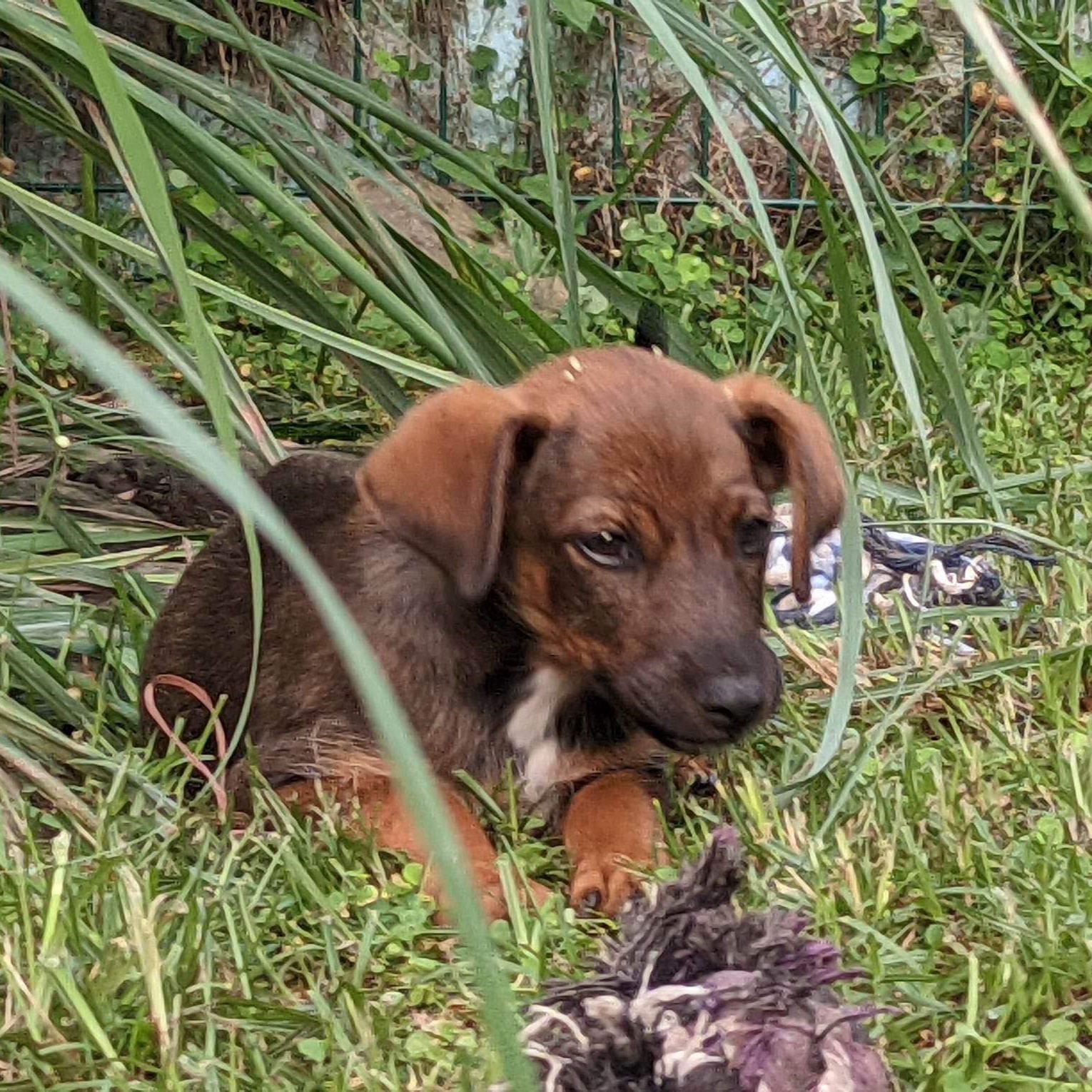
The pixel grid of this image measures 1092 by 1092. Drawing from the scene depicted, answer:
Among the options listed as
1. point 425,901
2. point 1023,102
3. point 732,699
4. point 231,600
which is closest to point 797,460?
point 732,699

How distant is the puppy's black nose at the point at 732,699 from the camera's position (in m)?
2.09

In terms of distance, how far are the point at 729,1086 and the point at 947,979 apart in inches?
16.5

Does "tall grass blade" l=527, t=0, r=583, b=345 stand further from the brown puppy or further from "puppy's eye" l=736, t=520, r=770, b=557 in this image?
"puppy's eye" l=736, t=520, r=770, b=557

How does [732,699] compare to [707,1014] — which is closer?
[707,1014]

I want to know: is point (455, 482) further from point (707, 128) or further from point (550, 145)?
point (707, 128)

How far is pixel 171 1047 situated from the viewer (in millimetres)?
1621

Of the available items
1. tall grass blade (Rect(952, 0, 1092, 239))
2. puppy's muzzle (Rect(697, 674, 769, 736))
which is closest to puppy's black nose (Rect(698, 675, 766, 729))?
puppy's muzzle (Rect(697, 674, 769, 736))

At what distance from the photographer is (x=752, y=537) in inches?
91.4

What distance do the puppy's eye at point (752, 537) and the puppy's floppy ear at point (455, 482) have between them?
311 millimetres

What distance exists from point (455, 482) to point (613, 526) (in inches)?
8.7

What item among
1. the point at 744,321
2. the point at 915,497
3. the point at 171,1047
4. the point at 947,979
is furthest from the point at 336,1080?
the point at 744,321

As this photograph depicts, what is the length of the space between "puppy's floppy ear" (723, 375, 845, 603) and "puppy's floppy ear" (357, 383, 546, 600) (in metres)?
0.35

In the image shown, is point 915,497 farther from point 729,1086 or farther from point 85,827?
point 729,1086

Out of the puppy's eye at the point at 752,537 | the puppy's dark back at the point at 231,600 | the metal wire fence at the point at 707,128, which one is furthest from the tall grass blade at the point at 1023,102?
the metal wire fence at the point at 707,128
